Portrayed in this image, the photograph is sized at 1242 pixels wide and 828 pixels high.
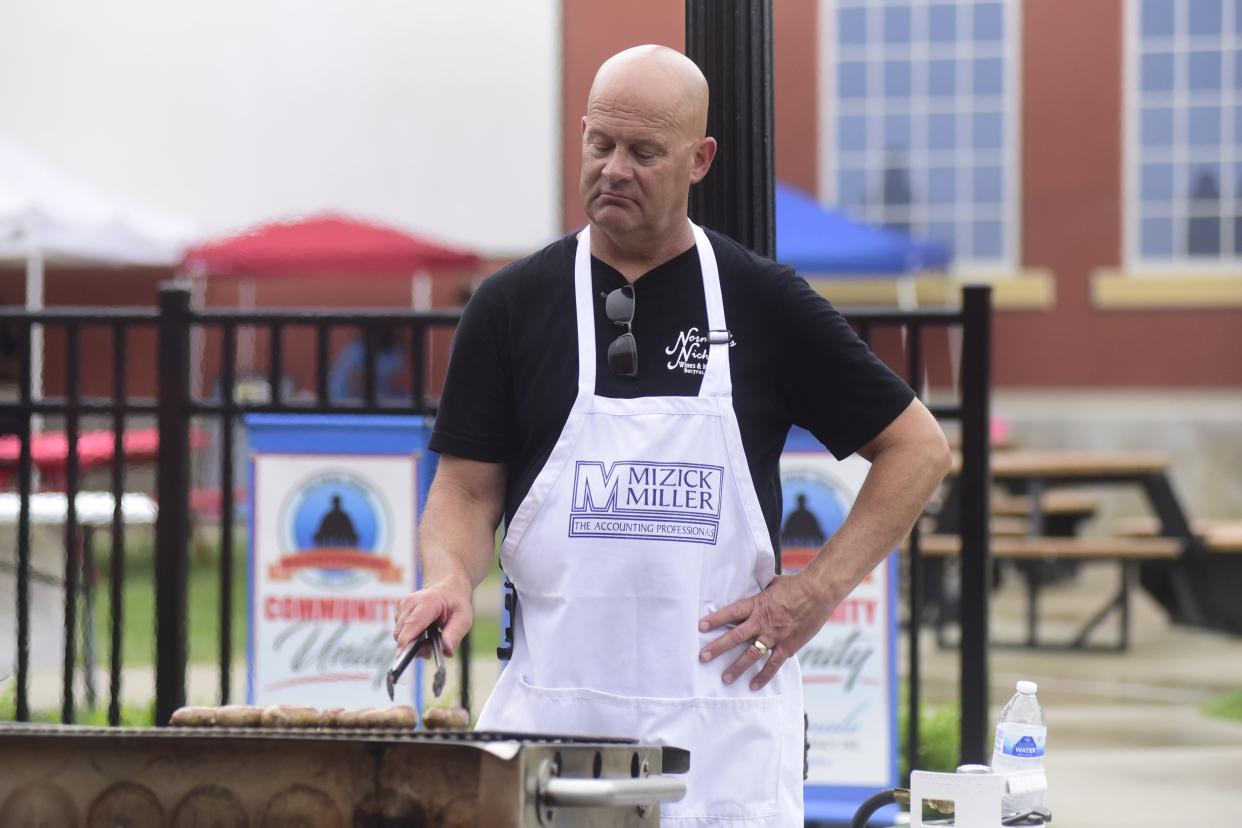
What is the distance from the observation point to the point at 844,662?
501 cm

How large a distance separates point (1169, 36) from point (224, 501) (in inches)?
483

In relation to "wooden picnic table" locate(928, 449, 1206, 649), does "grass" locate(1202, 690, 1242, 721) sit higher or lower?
lower

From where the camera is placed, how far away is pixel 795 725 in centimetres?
285

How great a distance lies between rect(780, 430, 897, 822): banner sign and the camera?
4992 millimetres

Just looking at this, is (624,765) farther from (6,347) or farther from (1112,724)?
(6,347)

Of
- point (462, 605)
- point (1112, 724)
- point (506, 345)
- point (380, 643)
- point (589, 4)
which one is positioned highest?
point (589, 4)

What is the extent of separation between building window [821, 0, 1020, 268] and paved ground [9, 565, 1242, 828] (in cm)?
515

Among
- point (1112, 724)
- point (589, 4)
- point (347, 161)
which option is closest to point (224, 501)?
point (1112, 724)

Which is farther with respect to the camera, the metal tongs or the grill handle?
the metal tongs

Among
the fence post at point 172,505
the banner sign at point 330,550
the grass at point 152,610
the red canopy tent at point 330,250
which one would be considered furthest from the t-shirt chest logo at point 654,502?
the red canopy tent at point 330,250

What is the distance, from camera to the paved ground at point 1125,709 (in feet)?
20.9

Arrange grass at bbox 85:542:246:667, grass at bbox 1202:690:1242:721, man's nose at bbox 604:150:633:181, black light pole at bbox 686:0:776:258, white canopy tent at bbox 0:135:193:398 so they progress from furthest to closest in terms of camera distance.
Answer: white canopy tent at bbox 0:135:193:398
grass at bbox 85:542:246:667
grass at bbox 1202:690:1242:721
black light pole at bbox 686:0:776:258
man's nose at bbox 604:150:633:181

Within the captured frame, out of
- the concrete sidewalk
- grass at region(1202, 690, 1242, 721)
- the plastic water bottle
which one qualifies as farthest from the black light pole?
grass at region(1202, 690, 1242, 721)

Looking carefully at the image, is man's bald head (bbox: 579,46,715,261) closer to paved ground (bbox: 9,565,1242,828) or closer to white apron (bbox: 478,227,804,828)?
white apron (bbox: 478,227,804,828)
